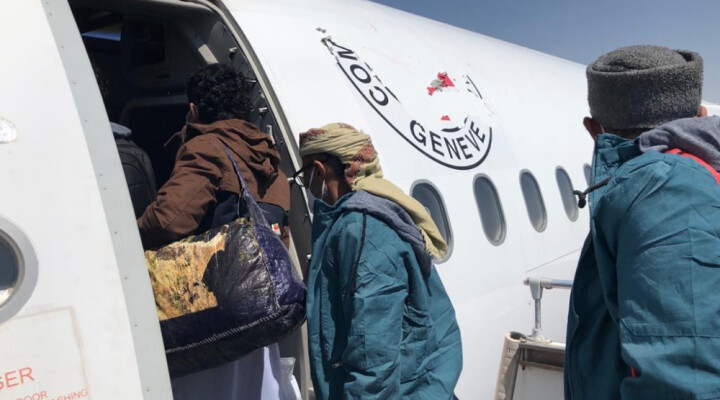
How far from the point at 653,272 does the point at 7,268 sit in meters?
1.86

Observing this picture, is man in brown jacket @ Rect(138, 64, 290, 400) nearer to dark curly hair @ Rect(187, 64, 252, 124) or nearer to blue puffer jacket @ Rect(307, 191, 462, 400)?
dark curly hair @ Rect(187, 64, 252, 124)

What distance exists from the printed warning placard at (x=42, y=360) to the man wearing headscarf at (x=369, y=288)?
88 cm

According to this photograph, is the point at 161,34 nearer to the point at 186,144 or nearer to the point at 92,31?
the point at 92,31

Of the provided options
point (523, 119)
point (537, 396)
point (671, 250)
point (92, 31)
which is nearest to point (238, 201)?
point (671, 250)

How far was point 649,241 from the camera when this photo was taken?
1620 mm

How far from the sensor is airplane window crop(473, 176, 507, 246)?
180 inches

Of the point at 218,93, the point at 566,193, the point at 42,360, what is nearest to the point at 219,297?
the point at 42,360

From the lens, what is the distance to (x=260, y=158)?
310cm

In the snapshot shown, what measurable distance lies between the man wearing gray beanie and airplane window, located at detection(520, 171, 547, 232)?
10.6ft

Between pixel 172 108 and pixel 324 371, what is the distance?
124 inches

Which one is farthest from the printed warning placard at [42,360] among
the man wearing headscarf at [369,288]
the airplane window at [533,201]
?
the airplane window at [533,201]

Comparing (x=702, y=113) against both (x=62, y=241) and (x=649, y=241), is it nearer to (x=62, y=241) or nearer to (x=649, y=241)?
(x=649, y=241)

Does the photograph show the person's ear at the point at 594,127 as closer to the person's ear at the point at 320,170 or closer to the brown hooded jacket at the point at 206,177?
the person's ear at the point at 320,170

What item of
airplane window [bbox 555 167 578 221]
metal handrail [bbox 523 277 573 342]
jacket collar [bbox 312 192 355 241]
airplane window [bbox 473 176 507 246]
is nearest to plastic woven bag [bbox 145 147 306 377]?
jacket collar [bbox 312 192 355 241]
